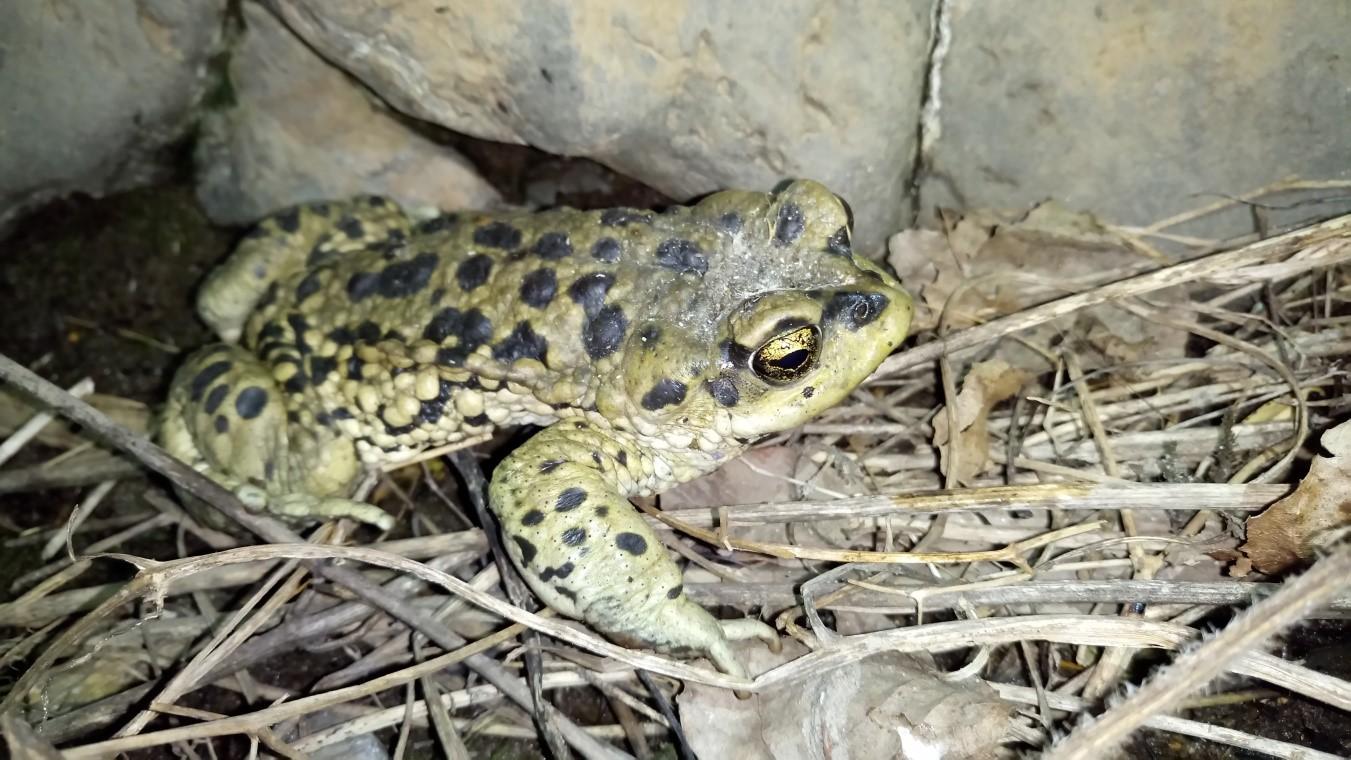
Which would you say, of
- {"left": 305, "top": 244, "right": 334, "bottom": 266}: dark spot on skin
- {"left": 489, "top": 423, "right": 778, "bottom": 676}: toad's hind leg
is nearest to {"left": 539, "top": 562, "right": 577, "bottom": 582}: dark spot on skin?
{"left": 489, "top": 423, "right": 778, "bottom": 676}: toad's hind leg

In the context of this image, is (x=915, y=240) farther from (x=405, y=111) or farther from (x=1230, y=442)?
(x=405, y=111)

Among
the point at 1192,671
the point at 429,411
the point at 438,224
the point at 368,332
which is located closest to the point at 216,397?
the point at 368,332

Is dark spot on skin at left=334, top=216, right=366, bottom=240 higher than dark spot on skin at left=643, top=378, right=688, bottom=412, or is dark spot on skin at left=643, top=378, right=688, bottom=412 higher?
dark spot on skin at left=643, top=378, right=688, bottom=412

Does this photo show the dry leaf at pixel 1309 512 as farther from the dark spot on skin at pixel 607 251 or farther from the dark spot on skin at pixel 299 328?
the dark spot on skin at pixel 299 328

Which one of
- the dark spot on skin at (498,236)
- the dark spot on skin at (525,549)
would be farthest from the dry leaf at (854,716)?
the dark spot on skin at (498,236)

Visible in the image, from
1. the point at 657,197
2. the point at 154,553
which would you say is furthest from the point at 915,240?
the point at 154,553

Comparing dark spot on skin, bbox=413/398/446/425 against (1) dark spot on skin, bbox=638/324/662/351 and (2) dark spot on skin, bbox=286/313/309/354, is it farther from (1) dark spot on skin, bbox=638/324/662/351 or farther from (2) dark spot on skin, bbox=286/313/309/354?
(1) dark spot on skin, bbox=638/324/662/351

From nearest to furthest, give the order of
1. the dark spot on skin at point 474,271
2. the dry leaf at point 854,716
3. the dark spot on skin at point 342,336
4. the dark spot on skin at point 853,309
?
the dry leaf at point 854,716 → the dark spot on skin at point 853,309 → the dark spot on skin at point 474,271 → the dark spot on skin at point 342,336
